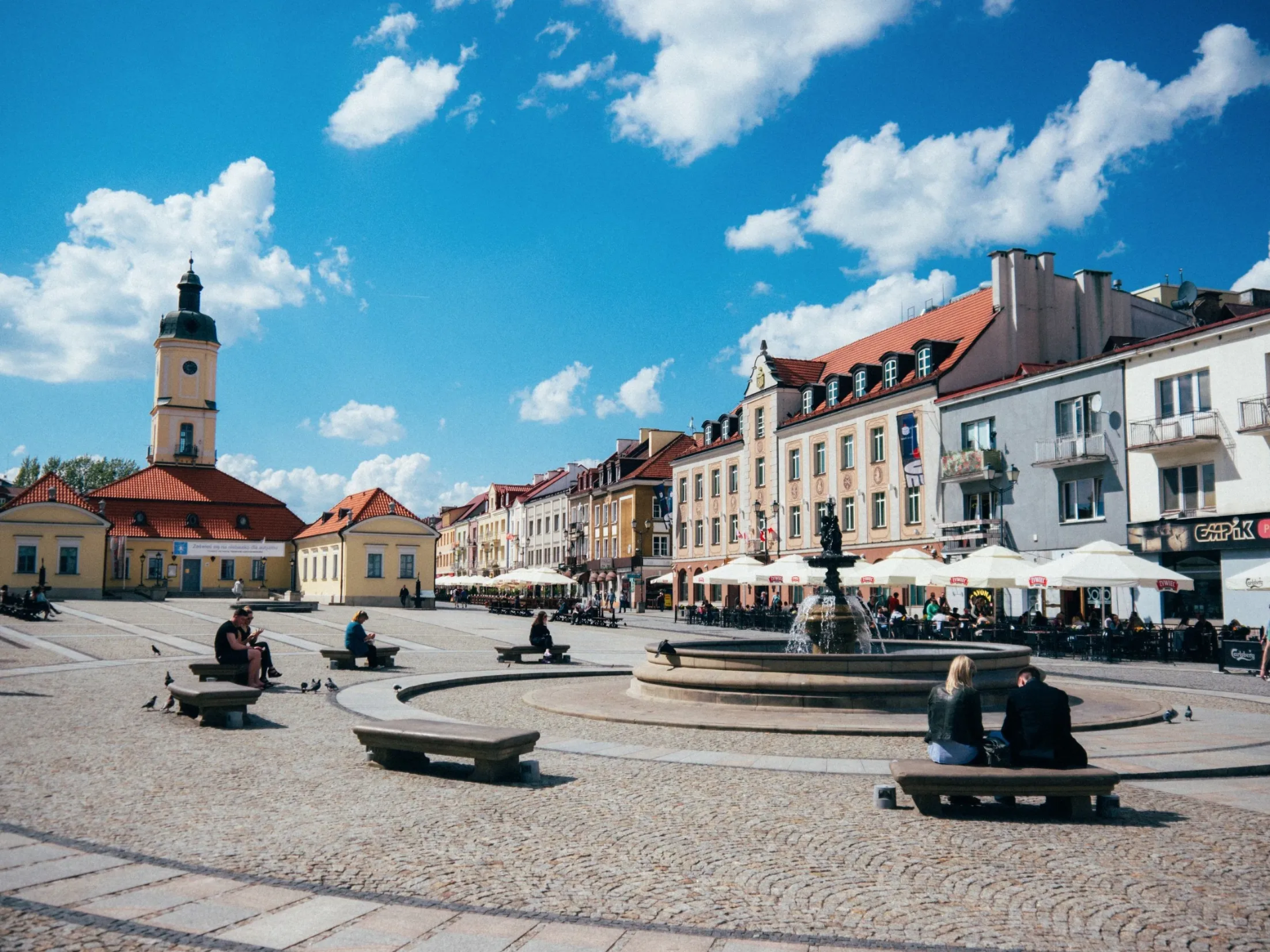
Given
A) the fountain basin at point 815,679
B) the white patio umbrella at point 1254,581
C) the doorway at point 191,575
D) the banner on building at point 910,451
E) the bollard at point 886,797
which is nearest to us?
the bollard at point 886,797

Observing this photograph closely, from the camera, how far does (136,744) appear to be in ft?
38.4

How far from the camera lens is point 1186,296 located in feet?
146

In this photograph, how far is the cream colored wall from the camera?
58656mm

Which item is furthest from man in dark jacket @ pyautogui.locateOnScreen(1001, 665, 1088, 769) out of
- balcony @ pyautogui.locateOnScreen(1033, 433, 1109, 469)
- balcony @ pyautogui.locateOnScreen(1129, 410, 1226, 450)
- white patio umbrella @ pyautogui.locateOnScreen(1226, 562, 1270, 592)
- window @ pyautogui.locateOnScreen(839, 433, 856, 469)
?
window @ pyautogui.locateOnScreen(839, 433, 856, 469)

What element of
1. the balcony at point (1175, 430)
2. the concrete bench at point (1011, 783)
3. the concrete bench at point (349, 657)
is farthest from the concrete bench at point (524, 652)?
the balcony at point (1175, 430)

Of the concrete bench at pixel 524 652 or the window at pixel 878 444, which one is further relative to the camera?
the window at pixel 878 444

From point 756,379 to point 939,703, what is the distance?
163 ft

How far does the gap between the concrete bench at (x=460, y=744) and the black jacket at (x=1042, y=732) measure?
15.0 feet

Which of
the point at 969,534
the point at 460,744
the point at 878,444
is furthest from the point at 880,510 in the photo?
the point at 460,744

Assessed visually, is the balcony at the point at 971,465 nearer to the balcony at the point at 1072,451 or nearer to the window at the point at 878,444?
the balcony at the point at 1072,451

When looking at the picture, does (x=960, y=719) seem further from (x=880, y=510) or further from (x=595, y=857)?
(x=880, y=510)

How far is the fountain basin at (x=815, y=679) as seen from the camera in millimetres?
14664

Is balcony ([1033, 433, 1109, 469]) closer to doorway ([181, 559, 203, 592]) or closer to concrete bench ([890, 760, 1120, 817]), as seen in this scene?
concrete bench ([890, 760, 1120, 817])

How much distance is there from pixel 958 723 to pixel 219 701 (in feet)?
30.2
